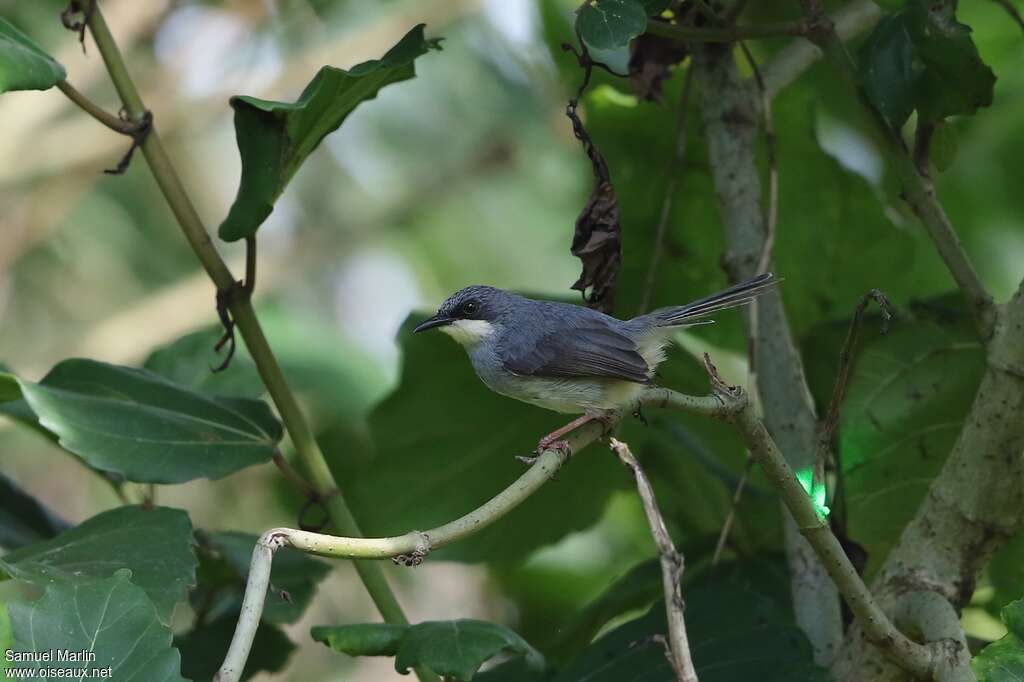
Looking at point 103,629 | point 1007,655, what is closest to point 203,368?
point 103,629

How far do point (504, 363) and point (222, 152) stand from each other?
14.6 ft

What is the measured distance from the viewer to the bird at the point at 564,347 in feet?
9.80

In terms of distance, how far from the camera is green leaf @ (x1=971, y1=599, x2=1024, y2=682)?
6.38 ft

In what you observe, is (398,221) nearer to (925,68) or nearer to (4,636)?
(925,68)

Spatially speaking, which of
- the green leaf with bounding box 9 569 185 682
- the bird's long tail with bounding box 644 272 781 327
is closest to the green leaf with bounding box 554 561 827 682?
the bird's long tail with bounding box 644 272 781 327

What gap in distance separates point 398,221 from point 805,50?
3867mm

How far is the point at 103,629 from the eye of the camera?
1.72 m

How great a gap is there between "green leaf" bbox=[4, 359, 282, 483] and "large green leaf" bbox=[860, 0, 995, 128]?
1.55 m

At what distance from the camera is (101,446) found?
254 cm

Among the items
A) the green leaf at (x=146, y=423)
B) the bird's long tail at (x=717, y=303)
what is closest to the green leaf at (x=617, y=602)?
the bird's long tail at (x=717, y=303)

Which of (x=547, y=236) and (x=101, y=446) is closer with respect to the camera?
(x=101, y=446)

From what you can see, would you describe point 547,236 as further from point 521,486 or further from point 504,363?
point 521,486

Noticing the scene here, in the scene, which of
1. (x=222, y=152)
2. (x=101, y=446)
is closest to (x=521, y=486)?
(x=101, y=446)

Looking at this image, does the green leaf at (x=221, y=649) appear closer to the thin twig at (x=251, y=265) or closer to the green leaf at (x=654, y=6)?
the thin twig at (x=251, y=265)
